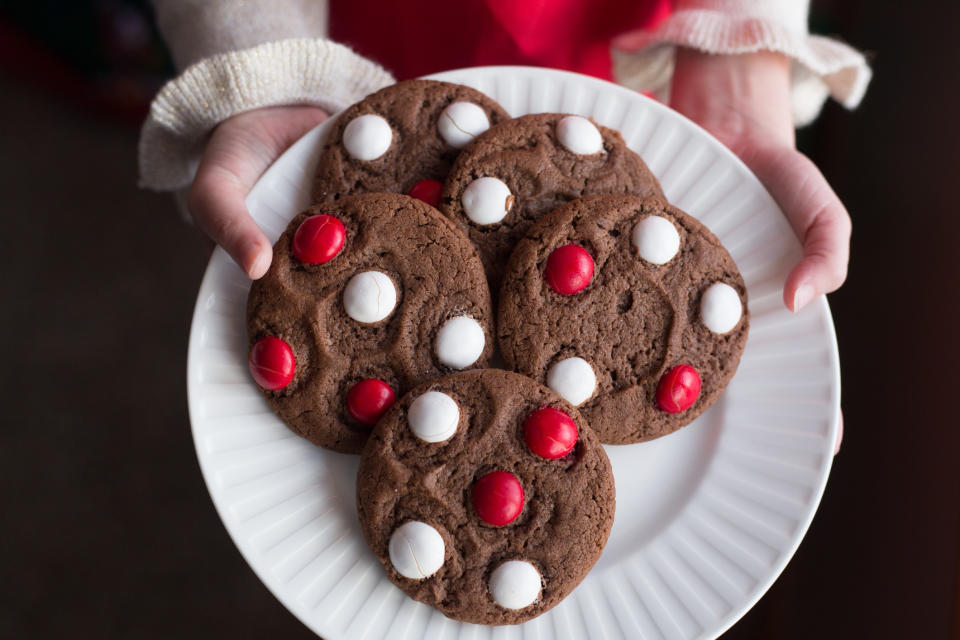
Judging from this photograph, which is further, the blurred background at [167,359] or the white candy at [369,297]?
the blurred background at [167,359]

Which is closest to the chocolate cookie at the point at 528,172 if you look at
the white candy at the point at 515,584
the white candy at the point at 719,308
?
the white candy at the point at 719,308

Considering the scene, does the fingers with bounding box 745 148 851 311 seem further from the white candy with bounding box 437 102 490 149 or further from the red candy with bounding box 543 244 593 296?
the white candy with bounding box 437 102 490 149

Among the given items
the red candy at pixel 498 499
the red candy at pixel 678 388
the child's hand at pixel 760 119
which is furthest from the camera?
the child's hand at pixel 760 119

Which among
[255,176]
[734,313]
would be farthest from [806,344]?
[255,176]

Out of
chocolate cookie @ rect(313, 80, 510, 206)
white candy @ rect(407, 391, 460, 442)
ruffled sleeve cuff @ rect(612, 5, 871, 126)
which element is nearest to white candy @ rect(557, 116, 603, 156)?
chocolate cookie @ rect(313, 80, 510, 206)

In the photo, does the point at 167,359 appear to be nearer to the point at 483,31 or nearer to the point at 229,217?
the point at 229,217

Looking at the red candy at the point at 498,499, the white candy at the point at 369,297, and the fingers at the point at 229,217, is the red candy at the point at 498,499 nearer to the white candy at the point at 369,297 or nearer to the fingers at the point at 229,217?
the white candy at the point at 369,297
